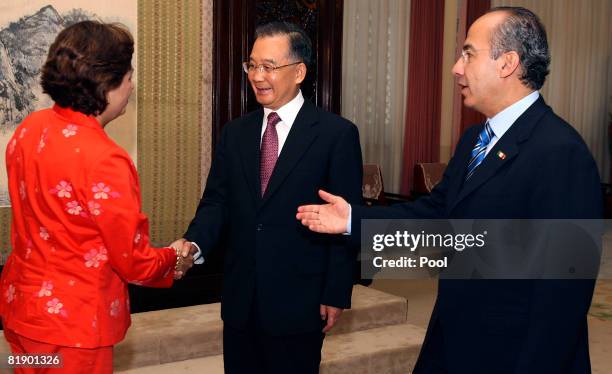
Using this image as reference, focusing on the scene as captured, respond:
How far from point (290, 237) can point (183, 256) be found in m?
0.38

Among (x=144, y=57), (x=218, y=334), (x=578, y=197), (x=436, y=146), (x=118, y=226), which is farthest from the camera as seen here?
(x=436, y=146)

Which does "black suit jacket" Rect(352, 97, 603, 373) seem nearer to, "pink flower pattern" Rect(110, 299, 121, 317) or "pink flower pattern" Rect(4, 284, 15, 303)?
"pink flower pattern" Rect(110, 299, 121, 317)

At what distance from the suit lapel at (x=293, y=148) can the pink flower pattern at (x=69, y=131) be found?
79 cm

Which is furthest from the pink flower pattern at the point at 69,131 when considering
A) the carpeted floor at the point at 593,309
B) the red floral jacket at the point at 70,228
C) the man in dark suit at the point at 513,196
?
the carpeted floor at the point at 593,309

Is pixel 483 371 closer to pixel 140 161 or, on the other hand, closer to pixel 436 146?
pixel 140 161

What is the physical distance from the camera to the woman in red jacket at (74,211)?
5.84 ft

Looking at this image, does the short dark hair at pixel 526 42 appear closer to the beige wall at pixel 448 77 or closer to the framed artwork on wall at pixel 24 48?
the framed artwork on wall at pixel 24 48

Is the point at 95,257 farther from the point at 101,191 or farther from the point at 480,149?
the point at 480,149

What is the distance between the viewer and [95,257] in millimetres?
1829

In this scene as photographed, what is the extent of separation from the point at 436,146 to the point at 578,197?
7391 mm

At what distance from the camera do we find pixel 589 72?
10953 mm

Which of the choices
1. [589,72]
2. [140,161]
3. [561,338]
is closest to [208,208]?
[561,338]

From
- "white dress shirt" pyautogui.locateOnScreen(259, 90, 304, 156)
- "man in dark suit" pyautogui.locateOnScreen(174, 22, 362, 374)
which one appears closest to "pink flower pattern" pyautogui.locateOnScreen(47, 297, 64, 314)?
"man in dark suit" pyautogui.locateOnScreen(174, 22, 362, 374)

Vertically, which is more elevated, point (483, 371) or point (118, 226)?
point (118, 226)
